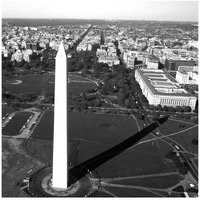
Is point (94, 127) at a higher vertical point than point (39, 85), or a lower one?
lower

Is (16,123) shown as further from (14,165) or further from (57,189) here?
(57,189)

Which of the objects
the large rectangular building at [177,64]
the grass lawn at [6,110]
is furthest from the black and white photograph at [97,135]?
the large rectangular building at [177,64]

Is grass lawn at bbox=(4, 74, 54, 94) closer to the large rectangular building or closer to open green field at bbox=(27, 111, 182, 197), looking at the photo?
open green field at bbox=(27, 111, 182, 197)

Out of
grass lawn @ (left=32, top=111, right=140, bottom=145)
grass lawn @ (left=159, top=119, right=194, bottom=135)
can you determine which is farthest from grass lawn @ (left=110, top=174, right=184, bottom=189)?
grass lawn @ (left=159, top=119, right=194, bottom=135)

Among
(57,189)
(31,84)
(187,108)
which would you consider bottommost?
(57,189)

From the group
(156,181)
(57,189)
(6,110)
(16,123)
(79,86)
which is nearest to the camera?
(57,189)

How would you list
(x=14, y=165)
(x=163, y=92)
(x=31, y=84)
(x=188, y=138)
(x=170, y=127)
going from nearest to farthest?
(x=14, y=165)
(x=188, y=138)
(x=170, y=127)
(x=163, y=92)
(x=31, y=84)

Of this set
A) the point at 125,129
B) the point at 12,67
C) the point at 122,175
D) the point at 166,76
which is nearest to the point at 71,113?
the point at 125,129

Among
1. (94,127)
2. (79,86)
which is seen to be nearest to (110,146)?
(94,127)

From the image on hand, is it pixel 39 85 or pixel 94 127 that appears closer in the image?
pixel 94 127
